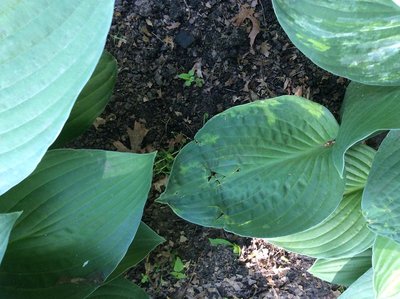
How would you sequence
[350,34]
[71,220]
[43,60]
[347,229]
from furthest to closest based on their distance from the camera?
[347,229], [350,34], [71,220], [43,60]

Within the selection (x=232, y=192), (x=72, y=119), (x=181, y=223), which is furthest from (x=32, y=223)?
(x=181, y=223)

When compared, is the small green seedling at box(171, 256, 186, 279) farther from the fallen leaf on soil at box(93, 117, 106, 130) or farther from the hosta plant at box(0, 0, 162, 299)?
the fallen leaf on soil at box(93, 117, 106, 130)

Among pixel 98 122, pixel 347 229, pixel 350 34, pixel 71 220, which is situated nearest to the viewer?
pixel 71 220

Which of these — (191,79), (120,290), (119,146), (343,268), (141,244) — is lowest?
(343,268)

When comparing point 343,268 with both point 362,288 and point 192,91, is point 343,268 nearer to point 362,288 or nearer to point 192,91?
point 362,288

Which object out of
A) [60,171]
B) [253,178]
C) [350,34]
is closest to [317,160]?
[253,178]

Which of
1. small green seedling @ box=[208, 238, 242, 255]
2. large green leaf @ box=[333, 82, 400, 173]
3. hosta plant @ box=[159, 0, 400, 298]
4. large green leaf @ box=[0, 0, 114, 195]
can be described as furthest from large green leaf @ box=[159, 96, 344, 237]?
large green leaf @ box=[0, 0, 114, 195]

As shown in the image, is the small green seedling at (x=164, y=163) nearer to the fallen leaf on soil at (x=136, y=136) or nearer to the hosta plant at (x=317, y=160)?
the fallen leaf on soil at (x=136, y=136)
